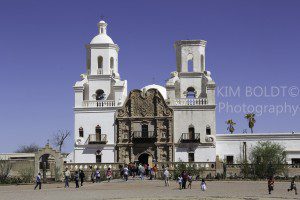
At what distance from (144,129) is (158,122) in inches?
67.3

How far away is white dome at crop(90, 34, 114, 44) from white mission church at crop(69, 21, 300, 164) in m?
0.17

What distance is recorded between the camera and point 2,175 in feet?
173

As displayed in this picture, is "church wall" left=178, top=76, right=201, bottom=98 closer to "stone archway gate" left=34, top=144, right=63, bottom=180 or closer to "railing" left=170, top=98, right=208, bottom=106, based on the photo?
"railing" left=170, top=98, right=208, bottom=106

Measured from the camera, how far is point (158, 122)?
59000 millimetres

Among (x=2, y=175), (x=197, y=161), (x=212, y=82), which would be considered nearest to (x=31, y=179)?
(x=2, y=175)

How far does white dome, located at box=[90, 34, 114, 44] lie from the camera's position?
202 ft

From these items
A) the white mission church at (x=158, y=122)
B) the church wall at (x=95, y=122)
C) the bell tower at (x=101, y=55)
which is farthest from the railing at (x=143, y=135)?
the bell tower at (x=101, y=55)

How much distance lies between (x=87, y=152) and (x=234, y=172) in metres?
15.7

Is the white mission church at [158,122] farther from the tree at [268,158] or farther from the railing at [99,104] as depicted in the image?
the tree at [268,158]

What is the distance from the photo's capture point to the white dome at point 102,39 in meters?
61.5

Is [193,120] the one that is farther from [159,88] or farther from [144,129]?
[159,88]

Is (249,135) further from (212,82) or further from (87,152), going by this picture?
(87,152)

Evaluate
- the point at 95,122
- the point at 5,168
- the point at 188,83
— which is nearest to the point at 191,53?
the point at 188,83

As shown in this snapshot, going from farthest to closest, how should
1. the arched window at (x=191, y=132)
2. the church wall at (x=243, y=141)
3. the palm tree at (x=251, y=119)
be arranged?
1. the palm tree at (x=251, y=119)
2. the arched window at (x=191, y=132)
3. the church wall at (x=243, y=141)
